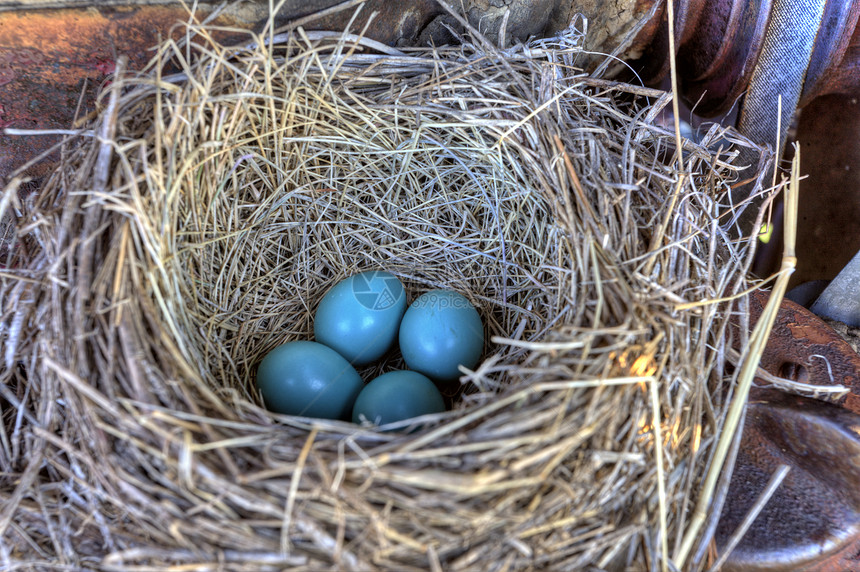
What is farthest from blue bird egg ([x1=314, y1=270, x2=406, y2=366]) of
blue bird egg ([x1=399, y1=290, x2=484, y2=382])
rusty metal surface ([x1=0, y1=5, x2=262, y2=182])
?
rusty metal surface ([x1=0, y1=5, x2=262, y2=182])

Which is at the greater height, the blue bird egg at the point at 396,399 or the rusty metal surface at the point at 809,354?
the rusty metal surface at the point at 809,354

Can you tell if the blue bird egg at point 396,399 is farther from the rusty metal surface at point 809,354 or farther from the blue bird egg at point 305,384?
the rusty metal surface at point 809,354

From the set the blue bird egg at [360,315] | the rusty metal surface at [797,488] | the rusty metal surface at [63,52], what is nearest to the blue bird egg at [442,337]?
the blue bird egg at [360,315]

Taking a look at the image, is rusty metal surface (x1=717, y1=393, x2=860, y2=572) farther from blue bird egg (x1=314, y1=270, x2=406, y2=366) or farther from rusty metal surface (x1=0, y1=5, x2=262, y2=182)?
rusty metal surface (x1=0, y1=5, x2=262, y2=182)

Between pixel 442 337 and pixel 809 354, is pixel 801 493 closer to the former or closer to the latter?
pixel 809 354

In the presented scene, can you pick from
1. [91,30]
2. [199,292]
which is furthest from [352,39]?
[199,292]

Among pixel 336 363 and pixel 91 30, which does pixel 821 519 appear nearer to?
pixel 336 363

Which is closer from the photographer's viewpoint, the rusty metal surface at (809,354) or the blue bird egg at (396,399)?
the blue bird egg at (396,399)
